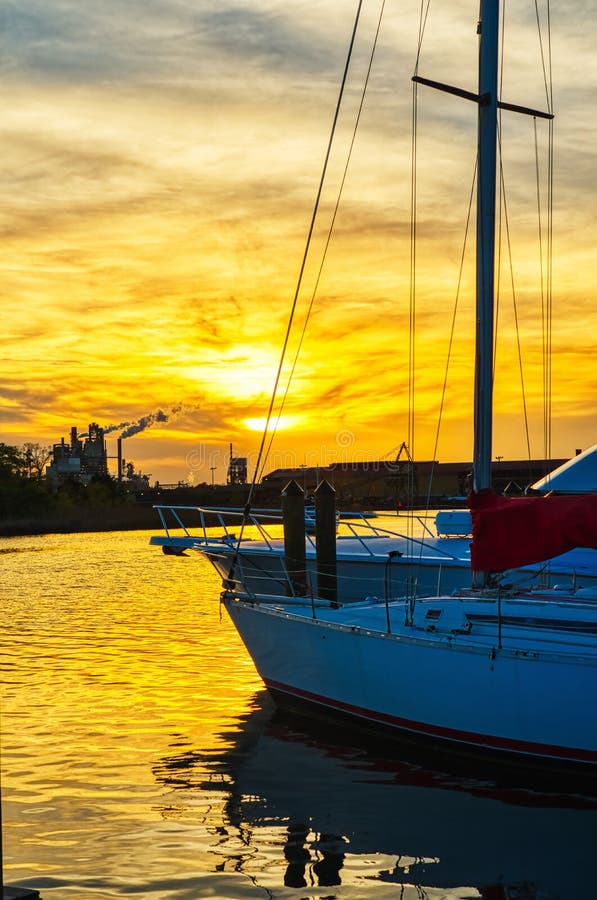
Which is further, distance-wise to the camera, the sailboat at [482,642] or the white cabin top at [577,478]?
the white cabin top at [577,478]

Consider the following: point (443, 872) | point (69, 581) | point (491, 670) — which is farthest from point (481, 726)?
point (69, 581)

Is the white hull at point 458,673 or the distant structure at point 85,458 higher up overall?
the distant structure at point 85,458

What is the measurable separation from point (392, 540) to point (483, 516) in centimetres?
1254

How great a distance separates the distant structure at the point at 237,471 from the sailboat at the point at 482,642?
148 metres

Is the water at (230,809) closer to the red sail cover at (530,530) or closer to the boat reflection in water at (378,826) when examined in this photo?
the boat reflection in water at (378,826)

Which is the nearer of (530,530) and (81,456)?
(530,530)

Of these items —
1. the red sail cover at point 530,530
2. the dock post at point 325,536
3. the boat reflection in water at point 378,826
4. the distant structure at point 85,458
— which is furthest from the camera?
the distant structure at point 85,458

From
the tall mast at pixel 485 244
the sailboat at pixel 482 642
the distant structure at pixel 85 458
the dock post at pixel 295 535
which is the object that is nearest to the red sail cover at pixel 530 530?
the sailboat at pixel 482 642

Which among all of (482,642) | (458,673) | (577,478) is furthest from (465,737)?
(577,478)

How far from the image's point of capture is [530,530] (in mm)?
12891

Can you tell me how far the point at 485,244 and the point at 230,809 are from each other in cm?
824

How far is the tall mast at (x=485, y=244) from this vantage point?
47.7 feet

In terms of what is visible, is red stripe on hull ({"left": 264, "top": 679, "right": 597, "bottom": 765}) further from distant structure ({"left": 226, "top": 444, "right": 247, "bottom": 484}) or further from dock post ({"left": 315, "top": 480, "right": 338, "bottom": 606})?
distant structure ({"left": 226, "top": 444, "right": 247, "bottom": 484})

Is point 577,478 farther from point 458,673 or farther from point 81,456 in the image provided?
point 81,456
